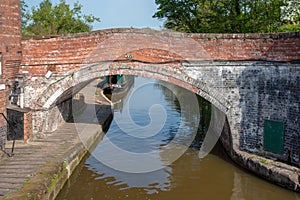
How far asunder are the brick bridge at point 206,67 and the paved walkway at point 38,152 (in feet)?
5.47

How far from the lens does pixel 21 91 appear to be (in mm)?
10133

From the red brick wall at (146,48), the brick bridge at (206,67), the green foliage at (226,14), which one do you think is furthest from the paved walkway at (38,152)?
the green foliage at (226,14)

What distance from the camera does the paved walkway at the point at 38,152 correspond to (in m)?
7.18

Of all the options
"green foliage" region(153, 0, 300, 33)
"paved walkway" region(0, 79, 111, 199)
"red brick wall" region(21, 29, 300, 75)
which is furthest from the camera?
"green foliage" region(153, 0, 300, 33)

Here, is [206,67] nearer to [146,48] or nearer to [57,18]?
[146,48]

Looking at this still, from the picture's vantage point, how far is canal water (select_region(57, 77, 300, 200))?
8.15 meters

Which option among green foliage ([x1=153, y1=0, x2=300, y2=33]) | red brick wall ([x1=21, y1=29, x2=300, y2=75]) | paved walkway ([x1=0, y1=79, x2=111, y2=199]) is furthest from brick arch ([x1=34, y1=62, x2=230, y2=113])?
green foliage ([x1=153, y1=0, x2=300, y2=33])

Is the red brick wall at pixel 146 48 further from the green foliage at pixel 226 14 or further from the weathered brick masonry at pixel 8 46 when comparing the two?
the green foliage at pixel 226 14

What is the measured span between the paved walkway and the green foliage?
7.90 m

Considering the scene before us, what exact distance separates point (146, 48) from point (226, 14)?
8.58 m

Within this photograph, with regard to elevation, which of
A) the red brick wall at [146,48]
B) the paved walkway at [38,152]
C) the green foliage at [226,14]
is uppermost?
the green foliage at [226,14]

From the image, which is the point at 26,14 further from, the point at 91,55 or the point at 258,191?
the point at 258,191

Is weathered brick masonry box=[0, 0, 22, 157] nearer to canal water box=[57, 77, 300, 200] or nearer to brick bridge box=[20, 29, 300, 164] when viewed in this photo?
brick bridge box=[20, 29, 300, 164]

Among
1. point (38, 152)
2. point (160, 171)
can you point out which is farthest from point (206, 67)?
point (38, 152)
